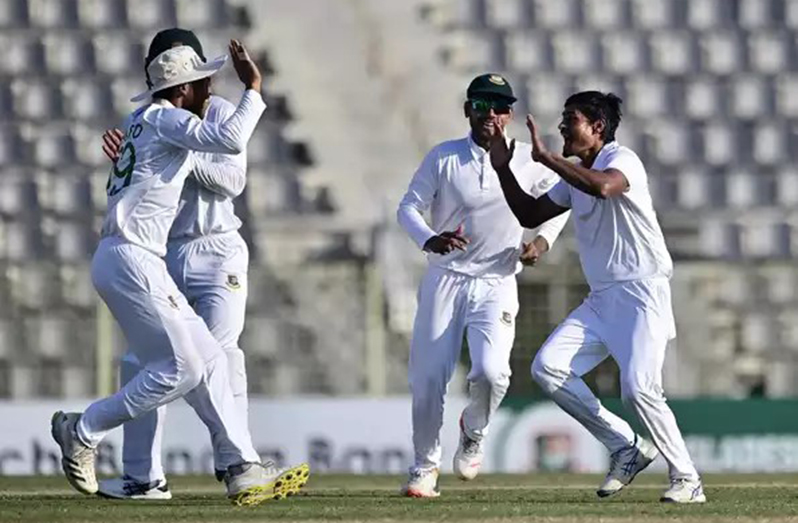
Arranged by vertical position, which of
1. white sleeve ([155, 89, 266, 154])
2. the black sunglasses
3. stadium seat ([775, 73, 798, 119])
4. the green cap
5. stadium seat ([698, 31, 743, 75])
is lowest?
white sleeve ([155, 89, 266, 154])

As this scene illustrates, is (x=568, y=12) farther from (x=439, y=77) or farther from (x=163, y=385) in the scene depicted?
(x=163, y=385)

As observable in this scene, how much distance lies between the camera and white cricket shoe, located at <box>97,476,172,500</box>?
410 inches

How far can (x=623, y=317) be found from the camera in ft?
32.9

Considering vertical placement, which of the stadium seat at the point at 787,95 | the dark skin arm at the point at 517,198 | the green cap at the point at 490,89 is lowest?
the dark skin arm at the point at 517,198

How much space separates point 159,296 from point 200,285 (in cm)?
105

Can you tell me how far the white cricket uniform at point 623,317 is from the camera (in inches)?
391

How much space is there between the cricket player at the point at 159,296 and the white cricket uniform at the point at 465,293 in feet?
4.90

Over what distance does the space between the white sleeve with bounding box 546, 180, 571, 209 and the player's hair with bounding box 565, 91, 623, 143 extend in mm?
323

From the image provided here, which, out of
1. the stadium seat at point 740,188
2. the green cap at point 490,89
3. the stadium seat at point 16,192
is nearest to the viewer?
the green cap at point 490,89

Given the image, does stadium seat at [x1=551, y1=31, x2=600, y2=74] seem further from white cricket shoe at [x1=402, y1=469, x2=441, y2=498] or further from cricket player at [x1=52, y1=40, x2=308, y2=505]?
cricket player at [x1=52, y1=40, x2=308, y2=505]

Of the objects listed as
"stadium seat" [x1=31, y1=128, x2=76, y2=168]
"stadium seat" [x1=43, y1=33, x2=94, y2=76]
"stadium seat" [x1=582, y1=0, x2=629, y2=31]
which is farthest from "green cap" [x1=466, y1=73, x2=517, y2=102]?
"stadium seat" [x1=582, y1=0, x2=629, y2=31]

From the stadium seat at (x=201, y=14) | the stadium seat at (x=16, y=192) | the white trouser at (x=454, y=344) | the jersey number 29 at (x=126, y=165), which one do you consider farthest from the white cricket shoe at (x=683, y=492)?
the stadium seat at (x=201, y=14)

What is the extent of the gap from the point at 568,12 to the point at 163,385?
15073mm

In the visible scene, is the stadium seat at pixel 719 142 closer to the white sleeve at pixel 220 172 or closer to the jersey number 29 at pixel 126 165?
the white sleeve at pixel 220 172
